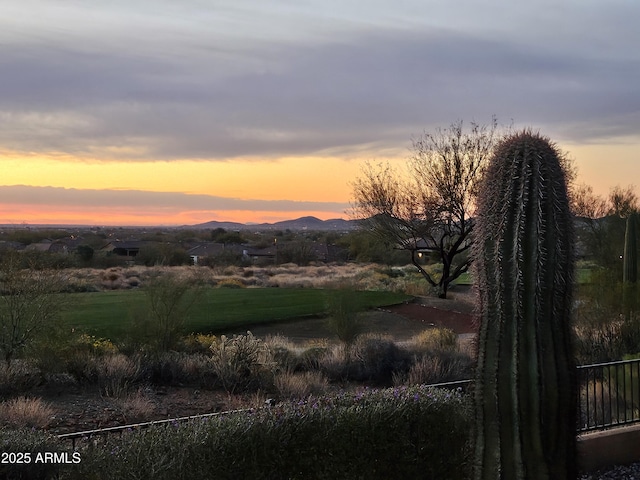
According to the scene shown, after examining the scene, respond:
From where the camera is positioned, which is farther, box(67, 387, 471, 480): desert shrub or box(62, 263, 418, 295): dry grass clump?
box(62, 263, 418, 295): dry grass clump

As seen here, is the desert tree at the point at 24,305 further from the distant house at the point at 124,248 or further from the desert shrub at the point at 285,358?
the distant house at the point at 124,248

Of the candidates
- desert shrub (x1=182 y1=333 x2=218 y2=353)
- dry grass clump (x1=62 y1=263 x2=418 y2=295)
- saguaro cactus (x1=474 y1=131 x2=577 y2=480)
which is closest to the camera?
saguaro cactus (x1=474 y1=131 x2=577 y2=480)

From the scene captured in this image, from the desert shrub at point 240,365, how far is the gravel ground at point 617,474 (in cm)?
654

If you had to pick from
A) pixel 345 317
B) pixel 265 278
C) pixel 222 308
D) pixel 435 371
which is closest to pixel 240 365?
pixel 435 371

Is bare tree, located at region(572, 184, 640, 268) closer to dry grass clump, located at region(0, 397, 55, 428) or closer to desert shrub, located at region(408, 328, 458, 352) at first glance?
desert shrub, located at region(408, 328, 458, 352)

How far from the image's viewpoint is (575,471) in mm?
4285

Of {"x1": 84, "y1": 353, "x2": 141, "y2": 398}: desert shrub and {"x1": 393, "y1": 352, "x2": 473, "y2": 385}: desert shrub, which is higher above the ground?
{"x1": 84, "y1": 353, "x2": 141, "y2": 398}: desert shrub

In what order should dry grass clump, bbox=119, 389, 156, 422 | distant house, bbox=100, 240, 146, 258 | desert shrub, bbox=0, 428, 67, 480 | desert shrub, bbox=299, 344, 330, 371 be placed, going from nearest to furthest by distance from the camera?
desert shrub, bbox=0, 428, 67, 480, dry grass clump, bbox=119, 389, 156, 422, desert shrub, bbox=299, 344, 330, 371, distant house, bbox=100, 240, 146, 258

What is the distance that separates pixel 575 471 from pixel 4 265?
41.5 ft

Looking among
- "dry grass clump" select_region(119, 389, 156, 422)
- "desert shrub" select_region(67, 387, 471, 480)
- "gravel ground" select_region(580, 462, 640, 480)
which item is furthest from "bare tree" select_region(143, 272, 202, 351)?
"gravel ground" select_region(580, 462, 640, 480)

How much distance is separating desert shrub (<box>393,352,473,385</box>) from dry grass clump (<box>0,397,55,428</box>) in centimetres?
599

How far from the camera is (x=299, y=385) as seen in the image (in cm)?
1157

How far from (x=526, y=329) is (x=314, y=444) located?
2084mm

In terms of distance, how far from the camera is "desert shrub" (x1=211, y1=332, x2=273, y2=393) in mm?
12203
